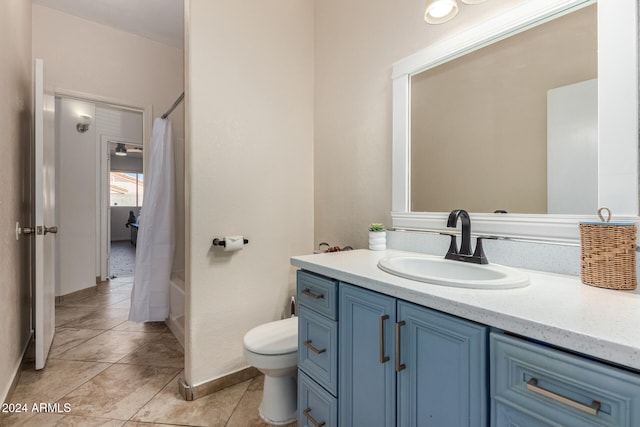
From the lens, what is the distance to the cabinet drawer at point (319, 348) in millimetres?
1223

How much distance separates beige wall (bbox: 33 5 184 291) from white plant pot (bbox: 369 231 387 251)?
1945 millimetres

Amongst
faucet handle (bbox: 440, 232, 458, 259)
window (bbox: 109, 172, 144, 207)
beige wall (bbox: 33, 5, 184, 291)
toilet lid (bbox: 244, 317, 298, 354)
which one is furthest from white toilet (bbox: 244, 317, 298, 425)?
window (bbox: 109, 172, 144, 207)

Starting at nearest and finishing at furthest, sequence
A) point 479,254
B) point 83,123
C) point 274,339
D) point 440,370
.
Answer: point 440,370 < point 479,254 < point 274,339 < point 83,123

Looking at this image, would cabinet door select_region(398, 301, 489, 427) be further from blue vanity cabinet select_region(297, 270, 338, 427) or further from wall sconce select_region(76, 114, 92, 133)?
wall sconce select_region(76, 114, 92, 133)

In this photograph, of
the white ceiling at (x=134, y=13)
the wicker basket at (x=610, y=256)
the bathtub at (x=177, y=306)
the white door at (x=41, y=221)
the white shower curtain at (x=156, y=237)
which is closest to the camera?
the wicker basket at (x=610, y=256)

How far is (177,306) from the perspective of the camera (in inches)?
Answer: 102

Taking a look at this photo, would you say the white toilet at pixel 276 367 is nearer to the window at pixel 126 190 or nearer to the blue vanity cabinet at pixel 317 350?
the blue vanity cabinet at pixel 317 350

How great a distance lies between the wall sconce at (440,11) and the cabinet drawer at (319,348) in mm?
1422

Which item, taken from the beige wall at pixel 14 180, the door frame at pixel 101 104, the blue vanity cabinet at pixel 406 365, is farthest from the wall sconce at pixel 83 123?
the blue vanity cabinet at pixel 406 365

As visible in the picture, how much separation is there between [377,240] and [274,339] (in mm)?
764

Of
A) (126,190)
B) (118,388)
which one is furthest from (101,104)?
(126,190)

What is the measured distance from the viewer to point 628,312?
0.72 meters

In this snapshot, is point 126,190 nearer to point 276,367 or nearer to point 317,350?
point 276,367

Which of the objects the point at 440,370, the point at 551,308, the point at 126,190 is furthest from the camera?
the point at 126,190
